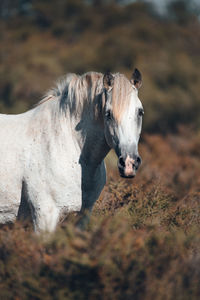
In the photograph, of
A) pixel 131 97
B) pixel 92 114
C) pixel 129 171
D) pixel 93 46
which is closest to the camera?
pixel 129 171

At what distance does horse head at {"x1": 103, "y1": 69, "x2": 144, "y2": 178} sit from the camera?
10.6 feet

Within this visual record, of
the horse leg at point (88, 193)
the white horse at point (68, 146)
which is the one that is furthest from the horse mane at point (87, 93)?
the horse leg at point (88, 193)

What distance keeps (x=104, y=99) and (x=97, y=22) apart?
90.2ft

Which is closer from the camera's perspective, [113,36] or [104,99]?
[104,99]

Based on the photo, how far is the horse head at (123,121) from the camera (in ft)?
10.6

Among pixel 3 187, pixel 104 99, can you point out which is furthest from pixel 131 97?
pixel 3 187

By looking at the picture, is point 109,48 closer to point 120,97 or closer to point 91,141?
point 91,141

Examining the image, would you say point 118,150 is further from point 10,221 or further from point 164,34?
point 164,34

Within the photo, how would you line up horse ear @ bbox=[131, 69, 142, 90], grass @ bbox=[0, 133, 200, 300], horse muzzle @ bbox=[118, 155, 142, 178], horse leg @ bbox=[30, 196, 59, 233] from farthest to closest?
horse ear @ bbox=[131, 69, 142, 90]
horse leg @ bbox=[30, 196, 59, 233]
horse muzzle @ bbox=[118, 155, 142, 178]
grass @ bbox=[0, 133, 200, 300]

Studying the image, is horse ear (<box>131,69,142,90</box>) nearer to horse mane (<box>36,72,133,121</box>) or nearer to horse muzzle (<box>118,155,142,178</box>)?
horse mane (<box>36,72,133,121</box>)

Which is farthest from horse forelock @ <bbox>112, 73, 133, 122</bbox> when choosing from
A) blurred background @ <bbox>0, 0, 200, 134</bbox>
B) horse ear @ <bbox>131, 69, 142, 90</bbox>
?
blurred background @ <bbox>0, 0, 200, 134</bbox>

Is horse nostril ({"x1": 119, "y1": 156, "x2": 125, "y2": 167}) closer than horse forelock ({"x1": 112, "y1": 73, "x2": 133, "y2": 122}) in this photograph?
Yes

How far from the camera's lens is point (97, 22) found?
2980cm

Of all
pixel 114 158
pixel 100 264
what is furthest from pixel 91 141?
pixel 114 158
